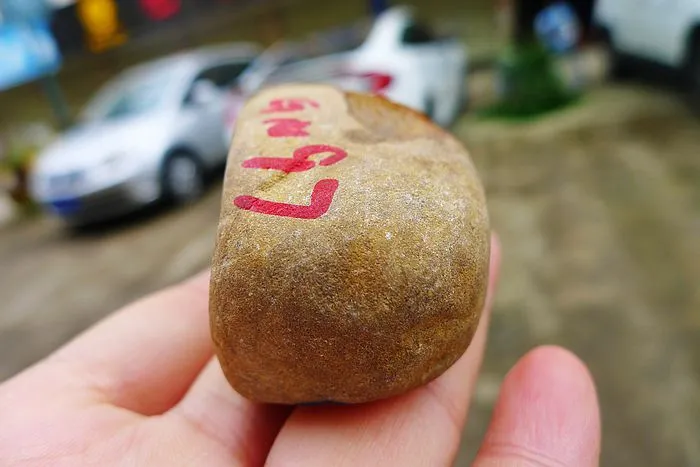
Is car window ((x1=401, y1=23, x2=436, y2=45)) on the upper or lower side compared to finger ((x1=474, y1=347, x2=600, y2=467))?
lower

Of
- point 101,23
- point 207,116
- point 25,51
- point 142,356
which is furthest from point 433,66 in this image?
point 25,51

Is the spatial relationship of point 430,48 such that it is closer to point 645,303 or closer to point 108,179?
point 108,179

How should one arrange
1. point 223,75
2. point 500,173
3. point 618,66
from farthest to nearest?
point 223,75, point 618,66, point 500,173

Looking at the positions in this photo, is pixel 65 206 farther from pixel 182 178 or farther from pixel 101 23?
pixel 101 23

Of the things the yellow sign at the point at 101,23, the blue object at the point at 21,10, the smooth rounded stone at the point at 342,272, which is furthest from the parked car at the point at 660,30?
the blue object at the point at 21,10

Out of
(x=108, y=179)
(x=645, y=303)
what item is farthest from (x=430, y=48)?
(x=645, y=303)

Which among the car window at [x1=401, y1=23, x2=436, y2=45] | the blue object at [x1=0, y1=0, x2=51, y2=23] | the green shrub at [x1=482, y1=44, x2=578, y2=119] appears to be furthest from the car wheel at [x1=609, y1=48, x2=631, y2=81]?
the blue object at [x1=0, y1=0, x2=51, y2=23]

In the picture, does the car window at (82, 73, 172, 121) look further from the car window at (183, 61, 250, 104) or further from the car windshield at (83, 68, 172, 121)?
the car window at (183, 61, 250, 104)
